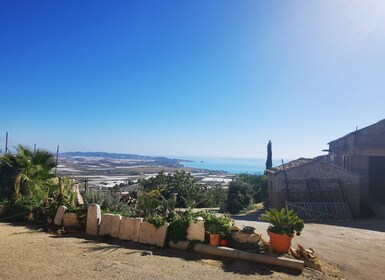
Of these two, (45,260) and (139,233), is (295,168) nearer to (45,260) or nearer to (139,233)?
(139,233)

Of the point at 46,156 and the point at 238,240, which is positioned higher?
the point at 46,156

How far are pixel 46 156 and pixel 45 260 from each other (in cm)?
604

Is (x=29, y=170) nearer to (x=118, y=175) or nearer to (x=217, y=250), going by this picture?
(x=217, y=250)

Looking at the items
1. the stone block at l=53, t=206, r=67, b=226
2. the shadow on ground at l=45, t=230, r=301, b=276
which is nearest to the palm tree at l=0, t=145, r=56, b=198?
the stone block at l=53, t=206, r=67, b=226

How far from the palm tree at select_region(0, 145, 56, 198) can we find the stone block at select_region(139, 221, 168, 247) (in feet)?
16.5

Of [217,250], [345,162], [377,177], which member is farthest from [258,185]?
[217,250]

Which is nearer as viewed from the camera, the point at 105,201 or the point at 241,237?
the point at 241,237

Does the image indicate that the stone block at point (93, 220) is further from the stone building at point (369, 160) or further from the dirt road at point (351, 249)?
the stone building at point (369, 160)

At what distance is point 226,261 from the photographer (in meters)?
6.09

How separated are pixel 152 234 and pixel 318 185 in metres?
12.7

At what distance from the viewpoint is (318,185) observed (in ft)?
55.0

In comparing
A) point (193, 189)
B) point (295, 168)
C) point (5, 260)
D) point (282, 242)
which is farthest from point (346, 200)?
point (5, 260)

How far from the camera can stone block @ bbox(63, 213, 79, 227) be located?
8031 millimetres

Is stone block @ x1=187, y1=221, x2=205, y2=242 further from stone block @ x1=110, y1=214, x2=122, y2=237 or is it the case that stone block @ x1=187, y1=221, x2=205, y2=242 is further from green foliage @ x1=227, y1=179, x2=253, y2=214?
green foliage @ x1=227, y1=179, x2=253, y2=214
